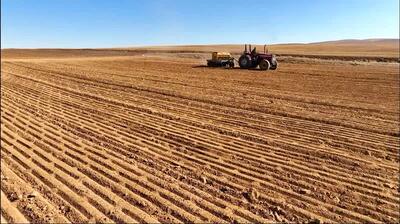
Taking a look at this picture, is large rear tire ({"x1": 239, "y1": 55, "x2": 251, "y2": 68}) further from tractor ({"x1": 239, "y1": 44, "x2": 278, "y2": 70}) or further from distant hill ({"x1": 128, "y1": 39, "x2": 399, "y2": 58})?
distant hill ({"x1": 128, "y1": 39, "x2": 399, "y2": 58})

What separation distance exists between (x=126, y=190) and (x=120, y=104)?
7.13 metres

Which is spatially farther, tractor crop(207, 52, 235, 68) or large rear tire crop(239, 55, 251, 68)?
tractor crop(207, 52, 235, 68)

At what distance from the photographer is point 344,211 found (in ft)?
17.8

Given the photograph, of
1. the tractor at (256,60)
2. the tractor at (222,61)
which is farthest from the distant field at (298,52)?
the tractor at (256,60)

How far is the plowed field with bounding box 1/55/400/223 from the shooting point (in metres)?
5.39

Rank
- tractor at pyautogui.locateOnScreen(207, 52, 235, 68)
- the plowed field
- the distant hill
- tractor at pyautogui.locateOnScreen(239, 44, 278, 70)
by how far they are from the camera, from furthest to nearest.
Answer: the distant hill
tractor at pyautogui.locateOnScreen(207, 52, 235, 68)
tractor at pyautogui.locateOnScreen(239, 44, 278, 70)
the plowed field

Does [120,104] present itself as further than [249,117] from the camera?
Yes

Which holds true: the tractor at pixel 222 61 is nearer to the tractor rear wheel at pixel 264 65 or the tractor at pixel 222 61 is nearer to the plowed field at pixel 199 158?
the tractor rear wheel at pixel 264 65

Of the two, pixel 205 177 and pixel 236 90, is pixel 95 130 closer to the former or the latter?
pixel 205 177

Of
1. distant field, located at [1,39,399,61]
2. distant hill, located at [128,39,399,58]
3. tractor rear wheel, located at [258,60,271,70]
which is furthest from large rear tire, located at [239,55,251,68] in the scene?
distant hill, located at [128,39,399,58]

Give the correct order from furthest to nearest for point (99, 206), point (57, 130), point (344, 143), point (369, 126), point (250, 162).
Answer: point (369, 126), point (57, 130), point (344, 143), point (250, 162), point (99, 206)

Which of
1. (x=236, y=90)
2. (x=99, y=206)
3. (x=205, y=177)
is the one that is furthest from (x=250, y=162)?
(x=236, y=90)

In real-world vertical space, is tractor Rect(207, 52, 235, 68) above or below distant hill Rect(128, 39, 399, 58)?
above

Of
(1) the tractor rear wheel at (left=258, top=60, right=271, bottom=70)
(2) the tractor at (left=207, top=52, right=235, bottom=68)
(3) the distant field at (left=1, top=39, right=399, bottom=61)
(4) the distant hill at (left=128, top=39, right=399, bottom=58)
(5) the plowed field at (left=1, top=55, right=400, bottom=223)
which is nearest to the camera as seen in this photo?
(5) the plowed field at (left=1, top=55, right=400, bottom=223)
